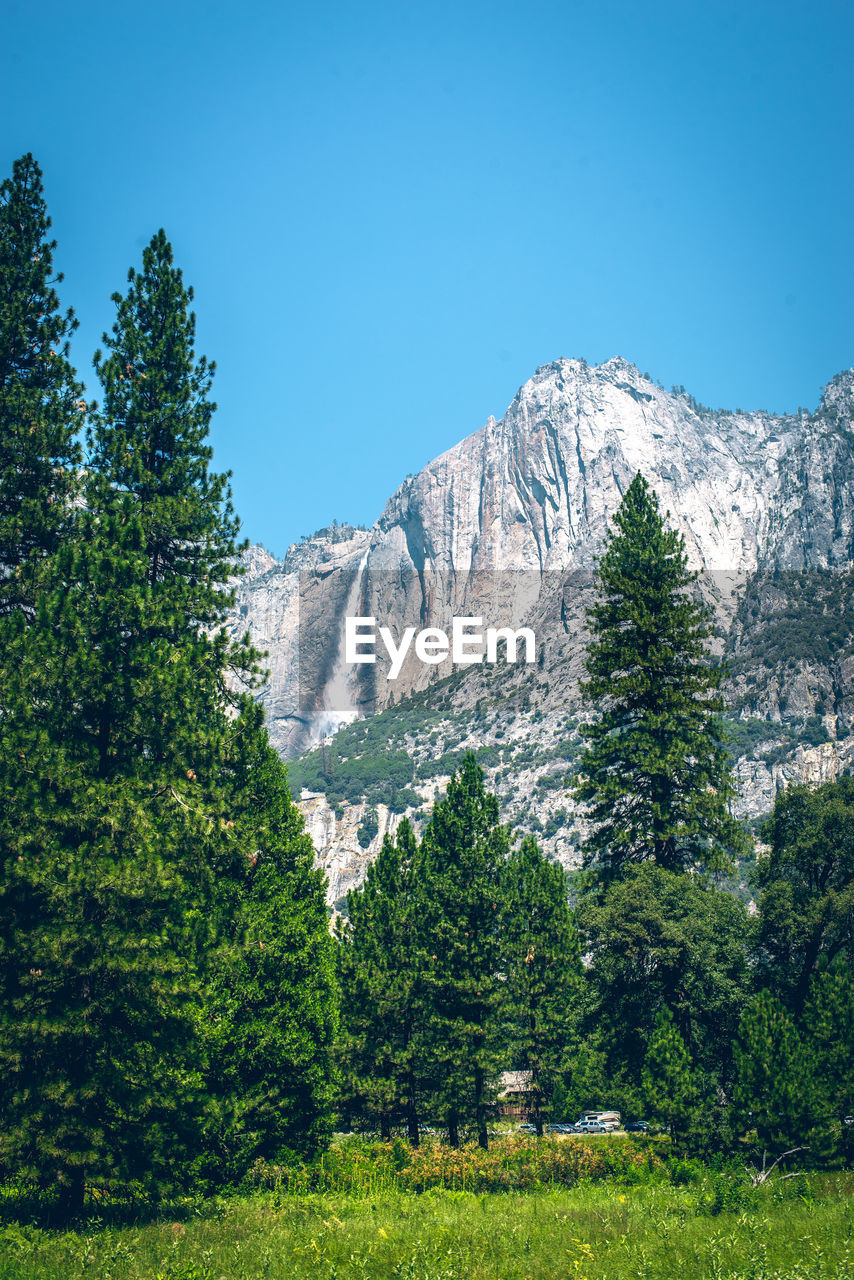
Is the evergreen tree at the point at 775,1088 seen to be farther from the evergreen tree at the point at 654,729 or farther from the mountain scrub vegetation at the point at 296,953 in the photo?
the evergreen tree at the point at 654,729

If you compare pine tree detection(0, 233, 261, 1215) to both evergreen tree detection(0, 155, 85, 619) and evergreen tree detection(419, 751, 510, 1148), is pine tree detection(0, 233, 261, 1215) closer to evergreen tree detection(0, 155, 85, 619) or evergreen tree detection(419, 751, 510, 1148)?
evergreen tree detection(0, 155, 85, 619)

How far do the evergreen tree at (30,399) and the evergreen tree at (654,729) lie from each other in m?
16.2

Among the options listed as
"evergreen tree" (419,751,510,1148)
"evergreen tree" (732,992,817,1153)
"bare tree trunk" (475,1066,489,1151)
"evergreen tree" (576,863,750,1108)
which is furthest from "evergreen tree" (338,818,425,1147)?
"evergreen tree" (732,992,817,1153)

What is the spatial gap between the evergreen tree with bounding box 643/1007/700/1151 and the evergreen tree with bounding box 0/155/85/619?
19.2 metres

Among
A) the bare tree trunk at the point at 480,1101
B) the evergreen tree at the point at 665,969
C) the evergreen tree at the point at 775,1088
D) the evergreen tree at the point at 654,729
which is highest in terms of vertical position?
the evergreen tree at the point at 654,729

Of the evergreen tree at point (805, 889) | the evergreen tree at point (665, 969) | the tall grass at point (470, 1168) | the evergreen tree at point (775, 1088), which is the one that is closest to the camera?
the tall grass at point (470, 1168)

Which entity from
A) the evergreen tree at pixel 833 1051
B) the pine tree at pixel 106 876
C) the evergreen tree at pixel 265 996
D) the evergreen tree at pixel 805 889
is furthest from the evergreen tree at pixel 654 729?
the pine tree at pixel 106 876

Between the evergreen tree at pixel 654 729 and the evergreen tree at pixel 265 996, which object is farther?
the evergreen tree at pixel 654 729

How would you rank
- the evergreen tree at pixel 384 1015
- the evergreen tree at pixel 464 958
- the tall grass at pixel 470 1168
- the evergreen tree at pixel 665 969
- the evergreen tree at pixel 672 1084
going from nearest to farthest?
the tall grass at pixel 470 1168
the evergreen tree at pixel 672 1084
the evergreen tree at pixel 665 969
the evergreen tree at pixel 464 958
the evergreen tree at pixel 384 1015

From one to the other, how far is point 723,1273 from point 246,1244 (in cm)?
677

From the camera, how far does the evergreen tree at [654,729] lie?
26.9m

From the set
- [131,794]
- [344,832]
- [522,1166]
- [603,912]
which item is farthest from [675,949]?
[344,832]

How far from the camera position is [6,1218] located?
1577 centimetres

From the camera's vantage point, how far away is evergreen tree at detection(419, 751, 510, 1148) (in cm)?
2988
